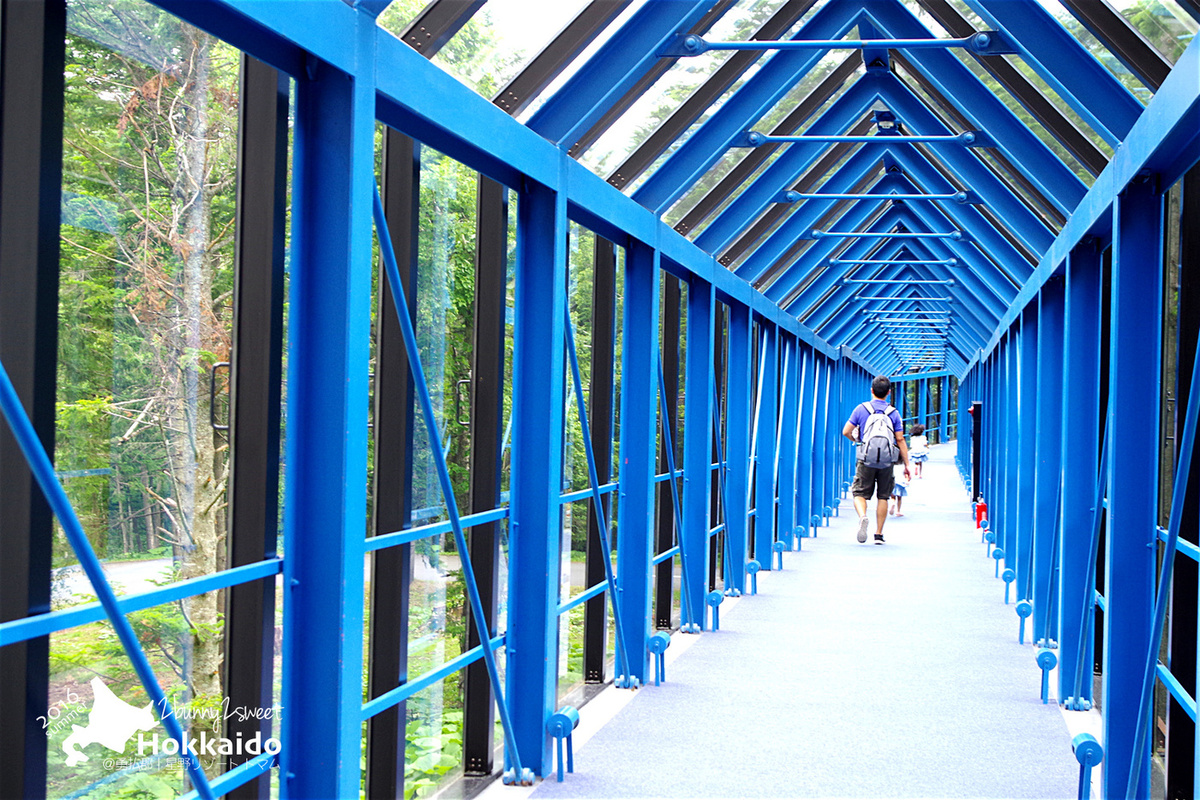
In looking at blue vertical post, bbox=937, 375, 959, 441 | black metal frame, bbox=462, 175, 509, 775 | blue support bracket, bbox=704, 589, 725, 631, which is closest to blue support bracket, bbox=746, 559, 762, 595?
blue support bracket, bbox=704, 589, 725, 631

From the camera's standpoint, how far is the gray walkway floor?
441 cm

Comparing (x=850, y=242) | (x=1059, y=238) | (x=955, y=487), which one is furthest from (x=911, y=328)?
(x=1059, y=238)

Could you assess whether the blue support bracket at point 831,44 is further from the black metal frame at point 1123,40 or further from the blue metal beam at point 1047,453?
the blue metal beam at point 1047,453

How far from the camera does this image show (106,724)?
8.36ft

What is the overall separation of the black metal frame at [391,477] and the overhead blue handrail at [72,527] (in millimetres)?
1468

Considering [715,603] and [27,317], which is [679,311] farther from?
[27,317]

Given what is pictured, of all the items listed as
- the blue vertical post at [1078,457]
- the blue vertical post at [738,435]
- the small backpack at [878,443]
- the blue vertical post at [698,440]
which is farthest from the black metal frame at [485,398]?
the small backpack at [878,443]

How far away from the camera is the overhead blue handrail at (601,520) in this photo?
4.71m

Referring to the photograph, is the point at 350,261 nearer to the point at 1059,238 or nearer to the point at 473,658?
the point at 473,658

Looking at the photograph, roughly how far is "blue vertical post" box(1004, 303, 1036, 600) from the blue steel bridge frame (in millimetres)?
25

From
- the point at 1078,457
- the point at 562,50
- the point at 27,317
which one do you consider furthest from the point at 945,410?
the point at 27,317

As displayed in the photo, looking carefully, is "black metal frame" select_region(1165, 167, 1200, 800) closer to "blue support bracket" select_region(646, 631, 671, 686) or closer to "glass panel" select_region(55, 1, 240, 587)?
"blue support bracket" select_region(646, 631, 671, 686)

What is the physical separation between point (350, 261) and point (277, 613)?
0.95 metres

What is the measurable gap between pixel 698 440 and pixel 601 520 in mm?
2675
